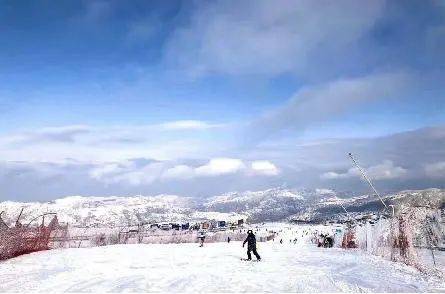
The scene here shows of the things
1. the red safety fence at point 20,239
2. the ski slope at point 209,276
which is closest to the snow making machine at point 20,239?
the red safety fence at point 20,239

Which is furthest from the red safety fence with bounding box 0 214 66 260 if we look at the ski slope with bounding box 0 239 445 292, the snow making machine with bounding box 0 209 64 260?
the ski slope with bounding box 0 239 445 292

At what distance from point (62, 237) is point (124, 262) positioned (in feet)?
69.4

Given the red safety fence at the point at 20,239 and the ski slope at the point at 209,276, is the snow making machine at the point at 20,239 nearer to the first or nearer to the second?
the red safety fence at the point at 20,239

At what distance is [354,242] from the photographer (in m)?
46.3

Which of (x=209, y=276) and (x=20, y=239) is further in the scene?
(x=20, y=239)

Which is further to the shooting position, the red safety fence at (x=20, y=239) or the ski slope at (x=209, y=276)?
the red safety fence at (x=20, y=239)

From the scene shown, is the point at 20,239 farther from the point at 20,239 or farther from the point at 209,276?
the point at 209,276

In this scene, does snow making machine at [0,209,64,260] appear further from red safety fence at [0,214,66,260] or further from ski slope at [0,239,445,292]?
ski slope at [0,239,445,292]

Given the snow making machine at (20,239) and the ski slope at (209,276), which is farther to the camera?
the snow making machine at (20,239)

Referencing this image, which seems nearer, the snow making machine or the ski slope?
the ski slope

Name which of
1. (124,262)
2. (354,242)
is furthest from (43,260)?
(354,242)

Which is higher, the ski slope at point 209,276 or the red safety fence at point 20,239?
the red safety fence at point 20,239

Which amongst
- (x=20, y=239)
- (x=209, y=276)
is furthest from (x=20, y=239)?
(x=209, y=276)

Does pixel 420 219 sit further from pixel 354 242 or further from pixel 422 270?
pixel 354 242
